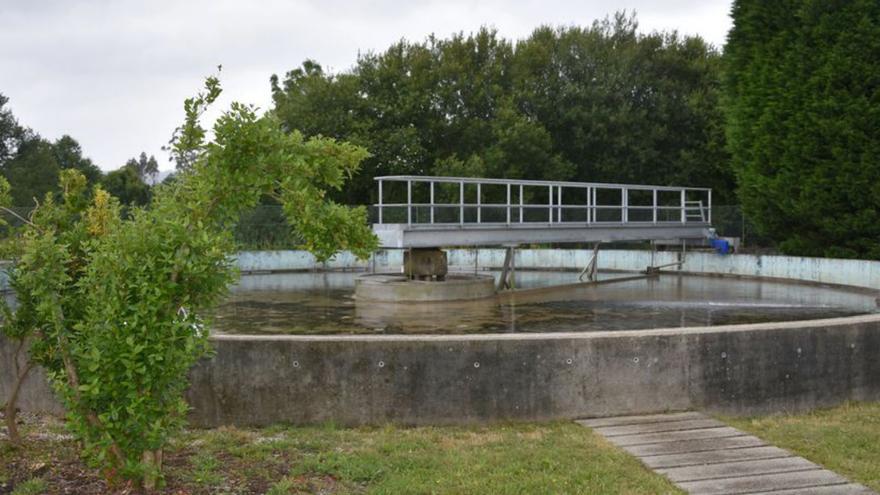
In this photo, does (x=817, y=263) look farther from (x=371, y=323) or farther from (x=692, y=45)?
(x=692, y=45)

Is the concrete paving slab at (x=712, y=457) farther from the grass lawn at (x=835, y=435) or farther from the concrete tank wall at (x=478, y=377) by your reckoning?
the concrete tank wall at (x=478, y=377)

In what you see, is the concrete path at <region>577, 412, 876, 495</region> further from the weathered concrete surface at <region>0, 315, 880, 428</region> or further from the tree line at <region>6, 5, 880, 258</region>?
the tree line at <region>6, 5, 880, 258</region>

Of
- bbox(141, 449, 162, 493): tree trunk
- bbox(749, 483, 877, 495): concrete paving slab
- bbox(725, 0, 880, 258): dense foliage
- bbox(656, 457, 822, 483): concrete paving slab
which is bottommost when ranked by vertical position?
bbox(749, 483, 877, 495): concrete paving slab

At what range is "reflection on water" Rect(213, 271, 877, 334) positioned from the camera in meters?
15.8

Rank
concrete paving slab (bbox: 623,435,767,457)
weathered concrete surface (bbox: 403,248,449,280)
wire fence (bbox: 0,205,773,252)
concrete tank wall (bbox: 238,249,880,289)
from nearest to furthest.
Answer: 1. concrete paving slab (bbox: 623,435,767,457)
2. weathered concrete surface (bbox: 403,248,449,280)
3. concrete tank wall (bbox: 238,249,880,289)
4. wire fence (bbox: 0,205,773,252)

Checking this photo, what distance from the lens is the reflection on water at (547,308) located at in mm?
15750

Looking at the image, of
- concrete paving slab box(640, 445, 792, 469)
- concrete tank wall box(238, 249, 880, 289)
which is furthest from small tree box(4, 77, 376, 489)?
concrete tank wall box(238, 249, 880, 289)

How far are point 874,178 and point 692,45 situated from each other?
22.0 meters

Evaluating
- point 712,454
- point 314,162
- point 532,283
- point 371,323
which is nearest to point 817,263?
point 532,283

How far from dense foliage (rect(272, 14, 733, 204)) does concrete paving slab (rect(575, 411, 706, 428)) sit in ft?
95.1

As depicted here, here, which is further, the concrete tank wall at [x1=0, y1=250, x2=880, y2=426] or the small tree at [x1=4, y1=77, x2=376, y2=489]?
the concrete tank wall at [x1=0, y1=250, x2=880, y2=426]

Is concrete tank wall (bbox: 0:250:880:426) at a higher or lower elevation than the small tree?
lower

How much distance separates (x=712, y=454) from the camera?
6.90 m

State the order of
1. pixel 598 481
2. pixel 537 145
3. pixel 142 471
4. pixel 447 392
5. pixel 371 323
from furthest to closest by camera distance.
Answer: pixel 537 145 → pixel 371 323 → pixel 447 392 → pixel 598 481 → pixel 142 471
